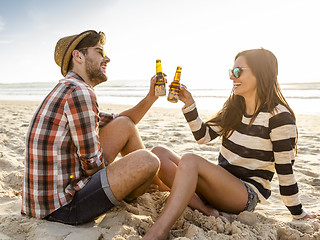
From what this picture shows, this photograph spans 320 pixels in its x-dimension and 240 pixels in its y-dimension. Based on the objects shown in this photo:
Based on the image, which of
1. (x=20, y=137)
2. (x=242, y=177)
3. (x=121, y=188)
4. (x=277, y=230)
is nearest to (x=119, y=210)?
(x=121, y=188)

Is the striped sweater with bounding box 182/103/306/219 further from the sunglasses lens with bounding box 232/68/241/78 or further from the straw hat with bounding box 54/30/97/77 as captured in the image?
the straw hat with bounding box 54/30/97/77

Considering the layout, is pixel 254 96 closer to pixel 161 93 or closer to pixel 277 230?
pixel 161 93

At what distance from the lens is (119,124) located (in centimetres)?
294

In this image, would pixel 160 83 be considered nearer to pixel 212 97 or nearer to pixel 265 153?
pixel 265 153

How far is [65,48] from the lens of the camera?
243cm

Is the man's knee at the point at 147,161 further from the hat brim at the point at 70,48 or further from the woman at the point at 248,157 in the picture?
the hat brim at the point at 70,48

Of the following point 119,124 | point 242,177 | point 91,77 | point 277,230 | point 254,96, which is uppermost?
point 91,77

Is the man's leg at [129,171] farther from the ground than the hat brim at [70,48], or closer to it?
closer to it

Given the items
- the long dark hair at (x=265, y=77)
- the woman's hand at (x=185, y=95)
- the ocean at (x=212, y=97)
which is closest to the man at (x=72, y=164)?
the woman's hand at (x=185, y=95)

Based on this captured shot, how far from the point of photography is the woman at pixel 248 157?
2.34 metres

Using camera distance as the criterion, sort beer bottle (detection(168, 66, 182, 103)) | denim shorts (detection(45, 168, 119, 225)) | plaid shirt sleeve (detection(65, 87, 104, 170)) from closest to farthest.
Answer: plaid shirt sleeve (detection(65, 87, 104, 170)) → denim shorts (detection(45, 168, 119, 225)) → beer bottle (detection(168, 66, 182, 103))

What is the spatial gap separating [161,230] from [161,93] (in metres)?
1.23

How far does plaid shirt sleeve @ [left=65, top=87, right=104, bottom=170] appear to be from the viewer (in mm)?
2076

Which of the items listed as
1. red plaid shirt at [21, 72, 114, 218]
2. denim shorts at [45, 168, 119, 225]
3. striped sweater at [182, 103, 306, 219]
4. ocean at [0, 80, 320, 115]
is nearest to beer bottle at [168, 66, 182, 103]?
striped sweater at [182, 103, 306, 219]
